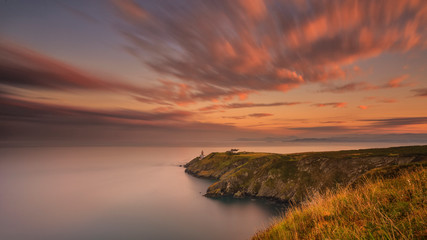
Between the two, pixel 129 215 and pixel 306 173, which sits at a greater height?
pixel 306 173

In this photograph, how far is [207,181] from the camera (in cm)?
12988

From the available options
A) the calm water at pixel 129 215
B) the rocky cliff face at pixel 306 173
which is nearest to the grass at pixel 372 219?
the calm water at pixel 129 215

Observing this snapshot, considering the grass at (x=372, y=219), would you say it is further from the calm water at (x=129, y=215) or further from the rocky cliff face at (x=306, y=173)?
the rocky cliff face at (x=306, y=173)

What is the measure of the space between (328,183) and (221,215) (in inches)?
1714

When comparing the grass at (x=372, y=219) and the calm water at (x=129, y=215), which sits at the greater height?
the grass at (x=372, y=219)

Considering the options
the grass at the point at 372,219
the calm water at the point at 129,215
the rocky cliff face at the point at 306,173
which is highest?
the grass at the point at 372,219

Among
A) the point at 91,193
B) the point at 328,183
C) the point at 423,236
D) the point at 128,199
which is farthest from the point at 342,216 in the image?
the point at 91,193

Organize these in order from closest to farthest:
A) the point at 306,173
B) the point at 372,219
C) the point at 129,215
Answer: the point at 372,219 < the point at 129,215 < the point at 306,173

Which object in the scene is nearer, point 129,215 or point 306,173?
point 129,215

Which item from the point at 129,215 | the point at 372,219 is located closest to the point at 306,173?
the point at 129,215

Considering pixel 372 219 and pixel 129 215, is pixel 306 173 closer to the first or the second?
pixel 129 215

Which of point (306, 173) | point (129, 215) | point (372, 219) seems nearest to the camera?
point (372, 219)

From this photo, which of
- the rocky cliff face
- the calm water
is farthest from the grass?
the rocky cliff face

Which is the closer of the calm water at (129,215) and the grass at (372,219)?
the grass at (372,219)
